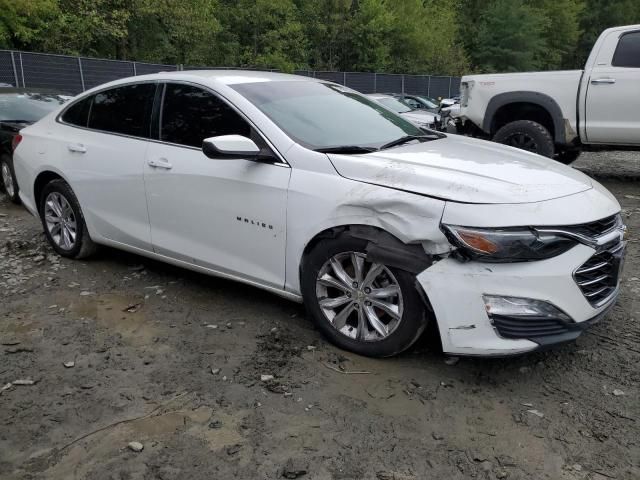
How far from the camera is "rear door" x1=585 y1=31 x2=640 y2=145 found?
24.1 ft

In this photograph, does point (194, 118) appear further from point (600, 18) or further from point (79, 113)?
point (600, 18)

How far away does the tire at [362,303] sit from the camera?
10.2ft

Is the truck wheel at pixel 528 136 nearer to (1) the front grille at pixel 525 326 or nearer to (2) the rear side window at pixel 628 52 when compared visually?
(2) the rear side window at pixel 628 52

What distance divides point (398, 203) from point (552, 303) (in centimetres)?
91

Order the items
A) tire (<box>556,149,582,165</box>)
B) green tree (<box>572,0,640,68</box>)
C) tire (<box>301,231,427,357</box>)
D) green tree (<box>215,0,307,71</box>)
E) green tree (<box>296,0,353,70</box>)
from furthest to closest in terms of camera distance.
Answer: green tree (<box>572,0,640,68</box>)
green tree (<box>296,0,353,70</box>)
green tree (<box>215,0,307,71</box>)
tire (<box>556,149,582,165</box>)
tire (<box>301,231,427,357</box>)

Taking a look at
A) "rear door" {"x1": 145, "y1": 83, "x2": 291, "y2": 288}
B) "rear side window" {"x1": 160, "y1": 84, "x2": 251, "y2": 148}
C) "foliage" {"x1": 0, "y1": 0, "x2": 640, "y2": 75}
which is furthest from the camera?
"foliage" {"x1": 0, "y1": 0, "x2": 640, "y2": 75}

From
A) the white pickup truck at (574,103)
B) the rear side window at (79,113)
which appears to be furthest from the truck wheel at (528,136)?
the rear side window at (79,113)

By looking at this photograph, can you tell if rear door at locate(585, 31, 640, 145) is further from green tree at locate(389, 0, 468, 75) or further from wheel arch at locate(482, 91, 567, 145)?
green tree at locate(389, 0, 468, 75)

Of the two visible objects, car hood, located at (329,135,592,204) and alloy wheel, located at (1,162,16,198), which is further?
alloy wheel, located at (1,162,16,198)

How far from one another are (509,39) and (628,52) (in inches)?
1547

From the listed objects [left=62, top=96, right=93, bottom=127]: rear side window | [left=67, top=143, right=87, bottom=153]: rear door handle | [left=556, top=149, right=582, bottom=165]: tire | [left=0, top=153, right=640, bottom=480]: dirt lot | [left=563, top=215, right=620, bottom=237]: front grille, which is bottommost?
[left=0, top=153, right=640, bottom=480]: dirt lot

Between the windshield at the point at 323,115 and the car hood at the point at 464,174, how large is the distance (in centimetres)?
27

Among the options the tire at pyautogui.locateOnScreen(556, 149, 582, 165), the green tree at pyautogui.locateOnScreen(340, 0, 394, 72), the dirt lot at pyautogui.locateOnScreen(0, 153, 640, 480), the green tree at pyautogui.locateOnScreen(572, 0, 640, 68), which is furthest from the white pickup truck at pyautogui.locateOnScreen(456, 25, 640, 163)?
the green tree at pyautogui.locateOnScreen(572, 0, 640, 68)

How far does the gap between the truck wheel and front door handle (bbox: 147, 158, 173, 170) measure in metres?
5.34
